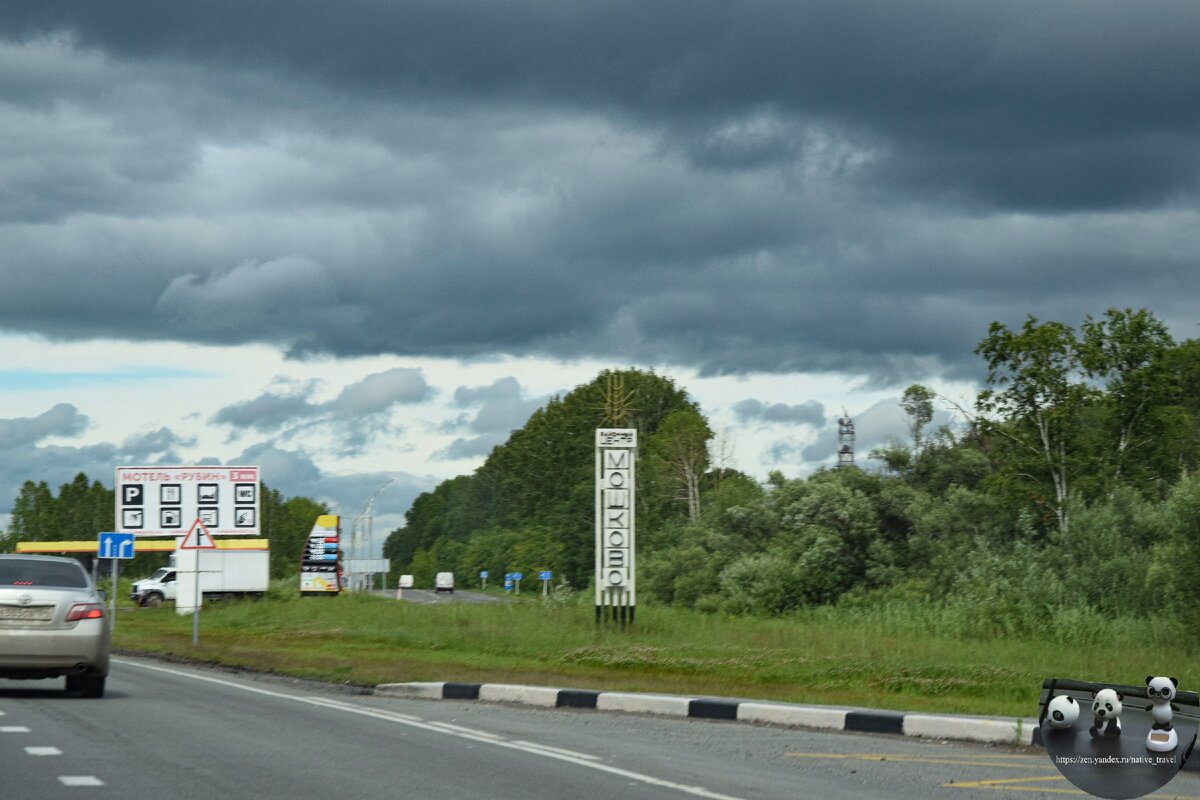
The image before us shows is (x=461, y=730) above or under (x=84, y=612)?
under

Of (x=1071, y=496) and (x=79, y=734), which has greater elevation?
(x=1071, y=496)

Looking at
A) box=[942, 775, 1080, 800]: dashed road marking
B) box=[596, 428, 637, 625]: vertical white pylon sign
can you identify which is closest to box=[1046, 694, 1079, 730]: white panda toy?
box=[942, 775, 1080, 800]: dashed road marking

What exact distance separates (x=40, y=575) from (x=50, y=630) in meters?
0.99

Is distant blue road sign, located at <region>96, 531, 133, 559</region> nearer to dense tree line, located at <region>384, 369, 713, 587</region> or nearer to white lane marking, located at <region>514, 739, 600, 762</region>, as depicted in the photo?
white lane marking, located at <region>514, 739, 600, 762</region>

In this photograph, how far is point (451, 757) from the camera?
12.6 metres

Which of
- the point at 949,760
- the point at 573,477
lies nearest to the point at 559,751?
the point at 949,760

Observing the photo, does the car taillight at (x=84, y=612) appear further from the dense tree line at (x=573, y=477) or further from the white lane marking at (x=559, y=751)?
the dense tree line at (x=573, y=477)

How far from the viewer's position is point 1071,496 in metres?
46.7

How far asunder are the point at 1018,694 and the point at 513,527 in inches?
4077

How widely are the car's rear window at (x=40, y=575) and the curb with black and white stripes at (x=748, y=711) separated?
464 centimetres

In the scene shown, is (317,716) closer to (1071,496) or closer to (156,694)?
(156,694)

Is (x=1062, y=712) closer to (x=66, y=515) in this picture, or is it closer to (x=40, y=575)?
(x=40, y=575)

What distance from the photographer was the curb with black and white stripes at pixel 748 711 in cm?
1485

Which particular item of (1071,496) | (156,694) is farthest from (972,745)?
(1071,496)
